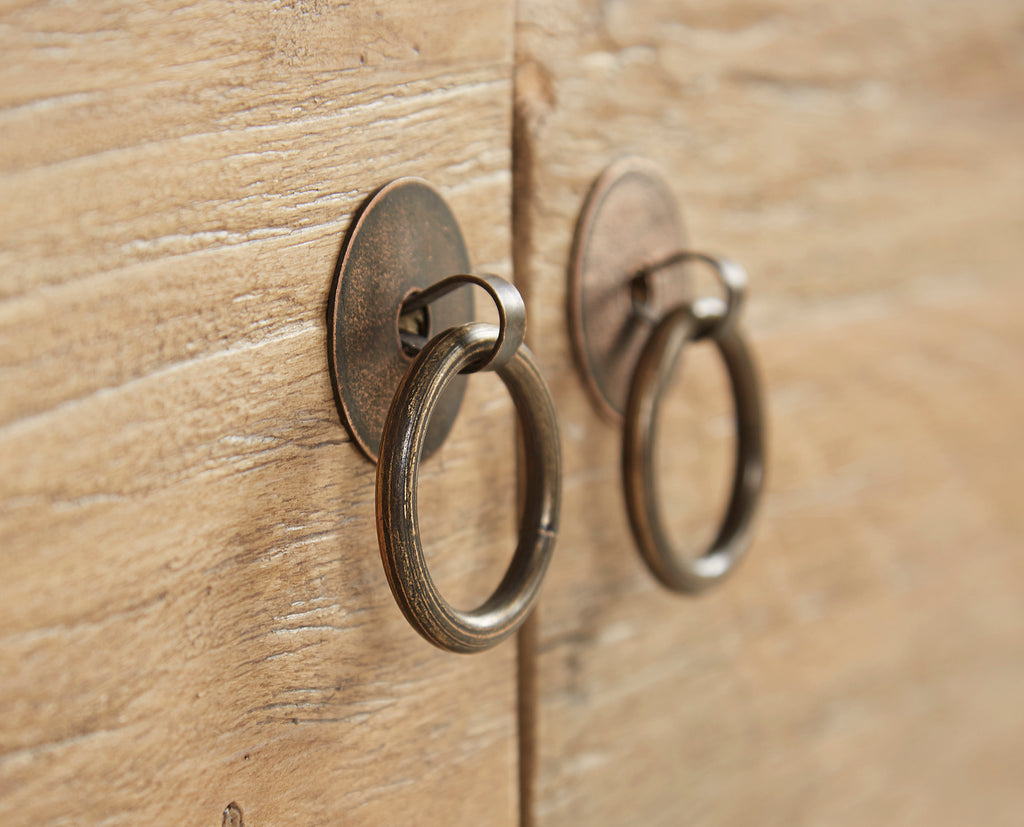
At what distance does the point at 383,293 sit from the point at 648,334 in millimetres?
138

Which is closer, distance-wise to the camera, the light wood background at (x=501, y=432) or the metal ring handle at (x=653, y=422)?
the light wood background at (x=501, y=432)

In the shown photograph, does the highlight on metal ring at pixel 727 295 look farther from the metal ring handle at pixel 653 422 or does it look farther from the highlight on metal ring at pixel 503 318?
the highlight on metal ring at pixel 503 318

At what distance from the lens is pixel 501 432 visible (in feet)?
1.01

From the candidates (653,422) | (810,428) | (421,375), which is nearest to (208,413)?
(421,375)

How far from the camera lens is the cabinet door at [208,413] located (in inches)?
7.5

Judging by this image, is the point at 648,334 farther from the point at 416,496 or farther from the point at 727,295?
the point at 416,496

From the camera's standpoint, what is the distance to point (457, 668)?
0.99ft

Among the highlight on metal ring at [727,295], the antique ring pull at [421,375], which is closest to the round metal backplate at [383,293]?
the antique ring pull at [421,375]

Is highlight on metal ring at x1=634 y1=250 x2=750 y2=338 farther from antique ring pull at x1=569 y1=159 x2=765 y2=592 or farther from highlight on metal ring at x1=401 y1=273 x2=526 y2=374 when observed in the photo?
highlight on metal ring at x1=401 y1=273 x2=526 y2=374

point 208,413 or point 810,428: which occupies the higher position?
point 208,413

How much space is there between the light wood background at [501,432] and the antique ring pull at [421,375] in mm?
11

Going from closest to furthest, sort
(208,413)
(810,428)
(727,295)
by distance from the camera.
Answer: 1. (208,413)
2. (727,295)
3. (810,428)

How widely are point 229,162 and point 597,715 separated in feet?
0.89

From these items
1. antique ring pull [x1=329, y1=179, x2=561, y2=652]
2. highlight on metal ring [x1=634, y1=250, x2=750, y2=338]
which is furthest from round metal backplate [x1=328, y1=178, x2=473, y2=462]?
highlight on metal ring [x1=634, y1=250, x2=750, y2=338]
